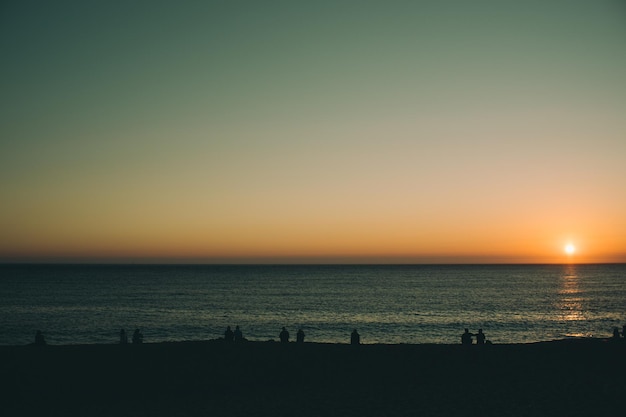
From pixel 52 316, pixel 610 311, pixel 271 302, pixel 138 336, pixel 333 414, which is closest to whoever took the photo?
pixel 333 414

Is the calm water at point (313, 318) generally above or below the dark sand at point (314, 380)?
below

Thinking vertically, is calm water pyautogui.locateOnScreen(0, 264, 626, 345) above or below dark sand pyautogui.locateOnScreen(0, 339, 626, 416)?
below

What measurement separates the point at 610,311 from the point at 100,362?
63.6 meters

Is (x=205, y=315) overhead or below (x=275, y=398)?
below

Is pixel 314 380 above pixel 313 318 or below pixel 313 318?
above

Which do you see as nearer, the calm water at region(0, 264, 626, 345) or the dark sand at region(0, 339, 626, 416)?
the dark sand at region(0, 339, 626, 416)

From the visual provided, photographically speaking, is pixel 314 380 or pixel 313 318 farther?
pixel 313 318

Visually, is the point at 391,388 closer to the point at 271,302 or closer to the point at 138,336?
the point at 138,336

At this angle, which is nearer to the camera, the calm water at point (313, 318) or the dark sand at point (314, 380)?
the dark sand at point (314, 380)

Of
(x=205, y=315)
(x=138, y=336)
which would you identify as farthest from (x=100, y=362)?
(x=205, y=315)

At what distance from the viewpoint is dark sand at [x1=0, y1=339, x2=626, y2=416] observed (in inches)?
543

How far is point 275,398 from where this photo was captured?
1482 cm

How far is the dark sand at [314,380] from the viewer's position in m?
13.8

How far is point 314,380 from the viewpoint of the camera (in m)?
16.6
